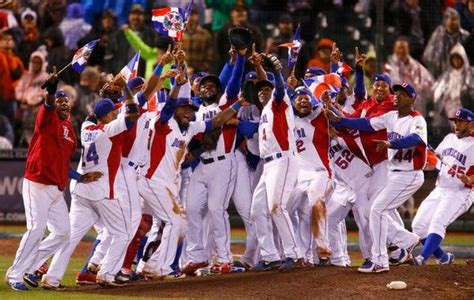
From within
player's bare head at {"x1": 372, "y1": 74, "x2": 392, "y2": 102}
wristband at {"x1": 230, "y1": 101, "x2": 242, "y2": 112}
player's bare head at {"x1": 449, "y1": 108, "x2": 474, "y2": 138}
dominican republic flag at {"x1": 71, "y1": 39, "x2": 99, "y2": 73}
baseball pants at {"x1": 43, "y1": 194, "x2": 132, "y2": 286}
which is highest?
dominican republic flag at {"x1": 71, "y1": 39, "x2": 99, "y2": 73}

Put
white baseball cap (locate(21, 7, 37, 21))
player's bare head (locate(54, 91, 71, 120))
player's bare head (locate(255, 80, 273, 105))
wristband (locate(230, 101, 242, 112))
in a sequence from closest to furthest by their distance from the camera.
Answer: player's bare head (locate(54, 91, 71, 120))
player's bare head (locate(255, 80, 273, 105))
wristband (locate(230, 101, 242, 112))
white baseball cap (locate(21, 7, 37, 21))

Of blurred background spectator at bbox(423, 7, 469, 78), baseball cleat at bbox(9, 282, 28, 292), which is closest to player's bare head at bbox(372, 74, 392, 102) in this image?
baseball cleat at bbox(9, 282, 28, 292)

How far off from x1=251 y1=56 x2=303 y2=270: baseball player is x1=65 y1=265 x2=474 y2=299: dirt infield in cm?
36

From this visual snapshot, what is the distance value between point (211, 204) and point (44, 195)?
233cm

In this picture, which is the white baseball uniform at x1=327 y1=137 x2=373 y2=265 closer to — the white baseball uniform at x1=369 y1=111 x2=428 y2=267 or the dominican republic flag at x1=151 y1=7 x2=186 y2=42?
the white baseball uniform at x1=369 y1=111 x2=428 y2=267

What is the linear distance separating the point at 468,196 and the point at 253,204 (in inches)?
98.5

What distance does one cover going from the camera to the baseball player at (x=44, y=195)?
12.1 meters

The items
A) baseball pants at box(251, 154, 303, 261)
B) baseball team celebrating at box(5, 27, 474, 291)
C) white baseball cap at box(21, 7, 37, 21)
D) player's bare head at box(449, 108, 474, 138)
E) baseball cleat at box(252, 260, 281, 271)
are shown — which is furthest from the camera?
white baseball cap at box(21, 7, 37, 21)

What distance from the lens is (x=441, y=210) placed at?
1382cm

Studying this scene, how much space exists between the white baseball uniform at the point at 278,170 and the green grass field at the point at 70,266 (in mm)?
2184

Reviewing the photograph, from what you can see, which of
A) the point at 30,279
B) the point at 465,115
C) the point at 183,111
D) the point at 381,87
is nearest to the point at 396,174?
the point at 381,87

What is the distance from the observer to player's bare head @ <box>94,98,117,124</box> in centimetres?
1233

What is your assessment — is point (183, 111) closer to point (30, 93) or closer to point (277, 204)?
point (277, 204)

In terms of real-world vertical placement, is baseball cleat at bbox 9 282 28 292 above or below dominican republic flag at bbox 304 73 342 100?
below
